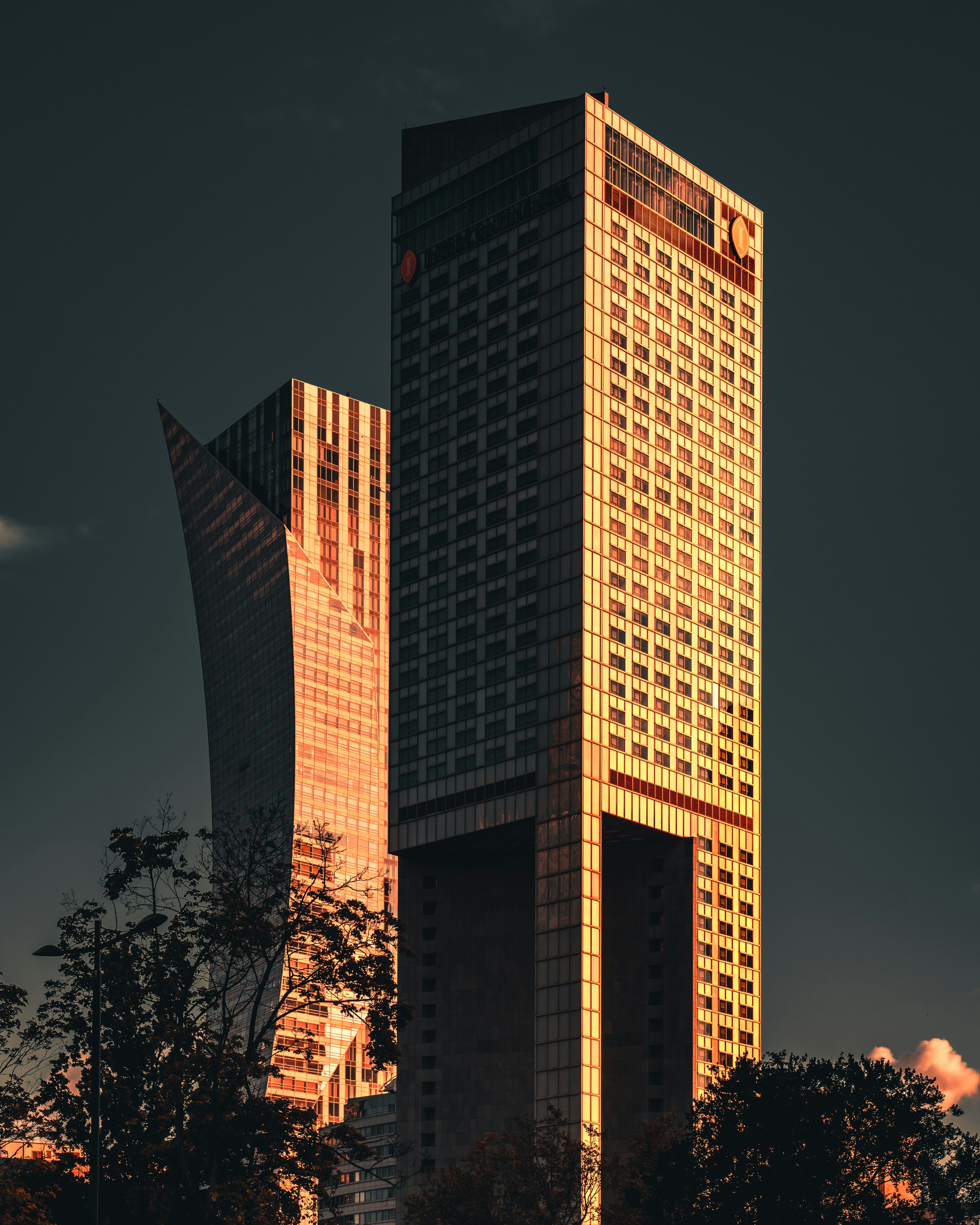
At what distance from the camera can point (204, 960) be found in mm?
88875

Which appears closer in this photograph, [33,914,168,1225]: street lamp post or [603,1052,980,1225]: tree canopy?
[33,914,168,1225]: street lamp post

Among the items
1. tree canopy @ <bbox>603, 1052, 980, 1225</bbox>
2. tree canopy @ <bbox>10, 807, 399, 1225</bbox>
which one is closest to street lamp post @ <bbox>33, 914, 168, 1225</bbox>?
tree canopy @ <bbox>10, 807, 399, 1225</bbox>

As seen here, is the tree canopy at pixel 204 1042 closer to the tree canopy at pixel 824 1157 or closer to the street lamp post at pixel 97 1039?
the street lamp post at pixel 97 1039

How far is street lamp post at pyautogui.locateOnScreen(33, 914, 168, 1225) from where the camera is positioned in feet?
235

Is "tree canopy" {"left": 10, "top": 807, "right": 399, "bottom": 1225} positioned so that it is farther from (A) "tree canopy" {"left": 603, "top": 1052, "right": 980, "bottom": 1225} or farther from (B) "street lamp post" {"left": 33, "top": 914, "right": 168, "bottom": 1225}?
(A) "tree canopy" {"left": 603, "top": 1052, "right": 980, "bottom": 1225}

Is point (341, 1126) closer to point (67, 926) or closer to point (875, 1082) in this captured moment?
point (67, 926)

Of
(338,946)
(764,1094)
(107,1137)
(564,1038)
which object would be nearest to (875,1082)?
(764,1094)

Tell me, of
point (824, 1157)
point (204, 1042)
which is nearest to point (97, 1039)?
point (204, 1042)

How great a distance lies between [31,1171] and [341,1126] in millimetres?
18657

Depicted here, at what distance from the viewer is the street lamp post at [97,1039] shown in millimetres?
71625

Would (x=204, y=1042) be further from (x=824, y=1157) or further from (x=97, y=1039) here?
(x=824, y=1157)

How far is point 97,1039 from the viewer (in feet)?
247

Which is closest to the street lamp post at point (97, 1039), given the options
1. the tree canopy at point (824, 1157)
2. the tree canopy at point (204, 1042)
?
the tree canopy at point (204, 1042)

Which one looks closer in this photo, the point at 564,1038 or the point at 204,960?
the point at 204,960
